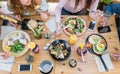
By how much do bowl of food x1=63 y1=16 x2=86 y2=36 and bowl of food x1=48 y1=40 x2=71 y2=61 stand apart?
13 cm

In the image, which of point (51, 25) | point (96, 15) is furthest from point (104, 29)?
point (51, 25)

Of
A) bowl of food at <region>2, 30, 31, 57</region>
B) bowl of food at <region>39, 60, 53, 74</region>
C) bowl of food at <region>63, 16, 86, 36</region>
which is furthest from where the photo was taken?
bowl of food at <region>63, 16, 86, 36</region>

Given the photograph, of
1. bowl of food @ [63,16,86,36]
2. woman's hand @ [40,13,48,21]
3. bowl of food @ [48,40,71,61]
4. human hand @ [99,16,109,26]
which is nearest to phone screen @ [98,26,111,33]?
human hand @ [99,16,109,26]

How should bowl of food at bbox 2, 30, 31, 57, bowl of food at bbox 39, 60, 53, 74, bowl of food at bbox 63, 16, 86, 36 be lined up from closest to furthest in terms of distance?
bowl of food at bbox 39, 60, 53, 74, bowl of food at bbox 2, 30, 31, 57, bowl of food at bbox 63, 16, 86, 36

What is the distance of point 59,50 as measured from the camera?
177 cm

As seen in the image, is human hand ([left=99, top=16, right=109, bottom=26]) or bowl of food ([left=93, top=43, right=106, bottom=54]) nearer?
bowl of food ([left=93, top=43, right=106, bottom=54])

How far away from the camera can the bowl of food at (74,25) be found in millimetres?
1887

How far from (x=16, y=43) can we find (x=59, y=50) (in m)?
0.40

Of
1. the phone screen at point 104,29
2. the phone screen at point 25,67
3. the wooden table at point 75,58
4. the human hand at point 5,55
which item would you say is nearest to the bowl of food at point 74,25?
the wooden table at point 75,58

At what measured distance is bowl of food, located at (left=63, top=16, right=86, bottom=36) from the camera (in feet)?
6.19

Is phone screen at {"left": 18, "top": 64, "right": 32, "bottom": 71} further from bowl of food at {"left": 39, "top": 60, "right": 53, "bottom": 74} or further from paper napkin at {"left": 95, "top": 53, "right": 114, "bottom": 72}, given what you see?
paper napkin at {"left": 95, "top": 53, "right": 114, "bottom": 72}

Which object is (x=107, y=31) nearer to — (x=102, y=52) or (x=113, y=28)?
(x=113, y=28)

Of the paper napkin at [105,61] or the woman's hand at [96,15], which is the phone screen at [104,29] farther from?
the paper napkin at [105,61]

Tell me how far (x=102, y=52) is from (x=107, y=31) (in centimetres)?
23
